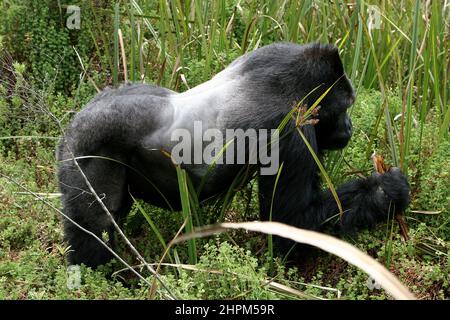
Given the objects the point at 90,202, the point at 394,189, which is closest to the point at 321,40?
the point at 394,189

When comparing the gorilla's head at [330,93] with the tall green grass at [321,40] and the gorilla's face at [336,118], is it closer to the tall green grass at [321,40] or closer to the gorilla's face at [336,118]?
the gorilla's face at [336,118]

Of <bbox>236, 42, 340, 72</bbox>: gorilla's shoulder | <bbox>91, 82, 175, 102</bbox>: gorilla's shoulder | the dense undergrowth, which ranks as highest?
<bbox>236, 42, 340, 72</bbox>: gorilla's shoulder

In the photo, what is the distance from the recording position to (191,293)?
2.74 metres

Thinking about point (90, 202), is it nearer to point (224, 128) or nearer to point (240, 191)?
→ point (224, 128)

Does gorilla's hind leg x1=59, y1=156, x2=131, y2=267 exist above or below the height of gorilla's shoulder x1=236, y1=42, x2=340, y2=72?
below

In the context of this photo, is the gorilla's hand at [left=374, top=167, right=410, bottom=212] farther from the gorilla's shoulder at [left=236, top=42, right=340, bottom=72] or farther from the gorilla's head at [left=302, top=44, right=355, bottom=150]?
the gorilla's shoulder at [left=236, top=42, right=340, bottom=72]

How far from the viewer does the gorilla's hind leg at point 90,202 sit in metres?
2.99

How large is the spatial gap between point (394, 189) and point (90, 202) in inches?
48.5

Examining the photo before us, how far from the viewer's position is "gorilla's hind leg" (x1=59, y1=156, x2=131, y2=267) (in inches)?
118

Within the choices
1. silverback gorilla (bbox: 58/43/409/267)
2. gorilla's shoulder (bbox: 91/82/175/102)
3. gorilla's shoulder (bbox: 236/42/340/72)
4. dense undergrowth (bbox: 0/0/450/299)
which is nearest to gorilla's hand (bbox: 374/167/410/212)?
silverback gorilla (bbox: 58/43/409/267)

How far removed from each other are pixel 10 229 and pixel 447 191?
6.37 feet

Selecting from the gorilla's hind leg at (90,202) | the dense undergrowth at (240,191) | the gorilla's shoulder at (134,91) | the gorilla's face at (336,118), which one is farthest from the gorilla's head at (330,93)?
the gorilla's hind leg at (90,202)

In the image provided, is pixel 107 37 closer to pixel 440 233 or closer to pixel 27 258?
pixel 27 258
